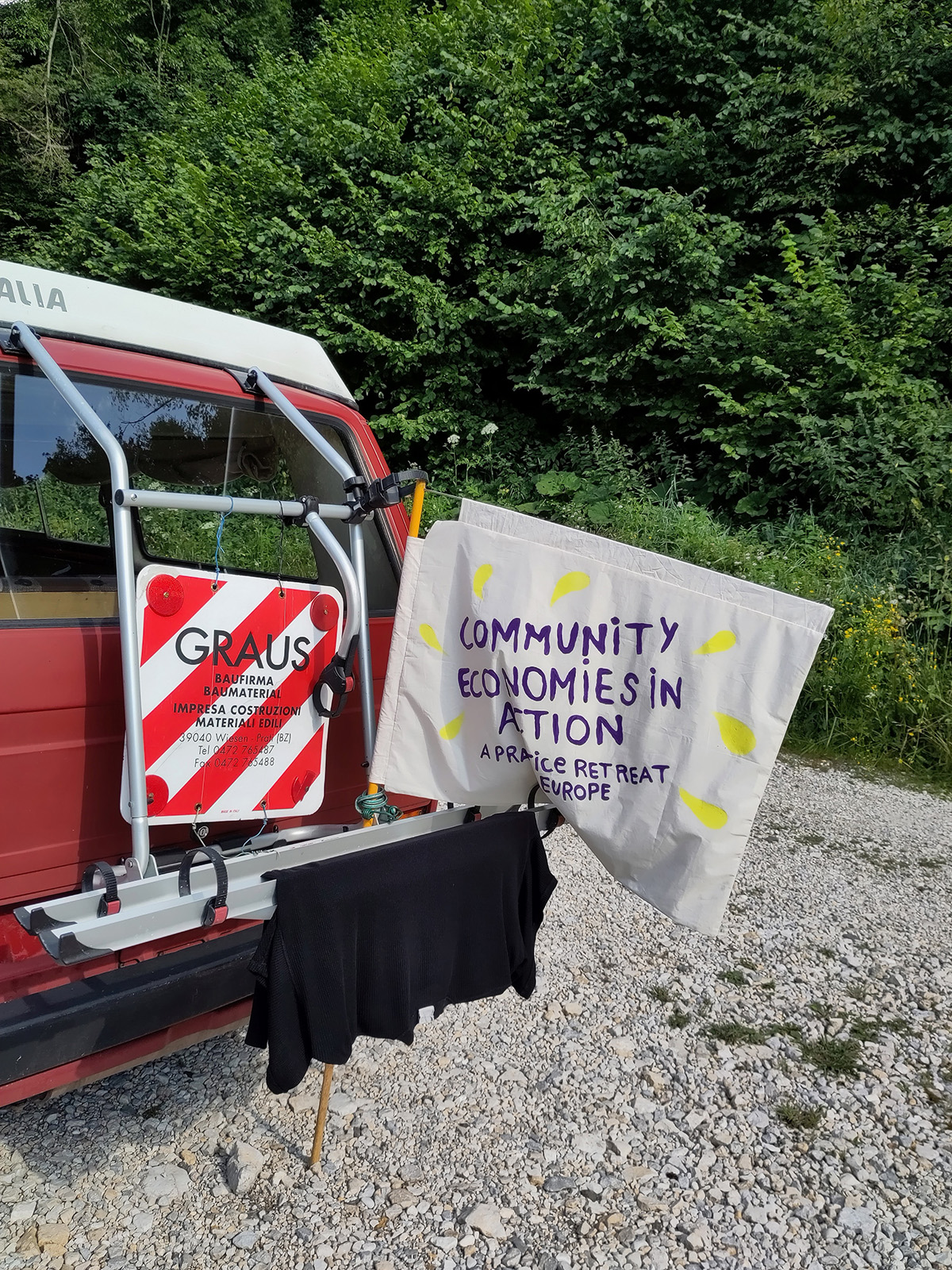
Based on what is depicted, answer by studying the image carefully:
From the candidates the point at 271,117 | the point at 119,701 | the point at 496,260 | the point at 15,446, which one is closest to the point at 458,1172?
the point at 119,701

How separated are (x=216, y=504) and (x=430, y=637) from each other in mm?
592

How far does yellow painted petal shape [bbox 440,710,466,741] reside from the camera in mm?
2064

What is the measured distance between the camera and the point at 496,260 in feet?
A: 35.3

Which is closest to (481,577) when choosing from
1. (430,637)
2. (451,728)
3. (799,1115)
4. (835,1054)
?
(430,637)

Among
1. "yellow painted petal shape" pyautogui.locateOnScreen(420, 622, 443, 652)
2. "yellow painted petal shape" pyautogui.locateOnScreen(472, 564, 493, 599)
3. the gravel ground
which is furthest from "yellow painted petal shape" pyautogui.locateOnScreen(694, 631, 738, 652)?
the gravel ground

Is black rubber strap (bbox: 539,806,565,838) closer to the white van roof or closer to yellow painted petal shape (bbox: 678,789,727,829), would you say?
yellow painted petal shape (bbox: 678,789,727,829)

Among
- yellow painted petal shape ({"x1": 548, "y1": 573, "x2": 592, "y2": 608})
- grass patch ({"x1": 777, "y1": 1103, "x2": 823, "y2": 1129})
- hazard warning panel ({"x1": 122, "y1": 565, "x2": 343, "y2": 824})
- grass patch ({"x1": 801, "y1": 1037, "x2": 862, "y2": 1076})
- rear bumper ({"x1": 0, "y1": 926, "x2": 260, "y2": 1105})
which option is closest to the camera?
rear bumper ({"x1": 0, "y1": 926, "x2": 260, "y2": 1105})

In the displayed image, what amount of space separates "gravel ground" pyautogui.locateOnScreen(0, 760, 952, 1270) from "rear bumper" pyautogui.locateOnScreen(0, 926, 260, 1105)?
596 mm

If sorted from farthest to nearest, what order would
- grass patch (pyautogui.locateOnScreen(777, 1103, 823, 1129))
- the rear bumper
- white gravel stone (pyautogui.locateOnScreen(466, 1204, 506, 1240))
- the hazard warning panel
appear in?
grass patch (pyautogui.locateOnScreen(777, 1103, 823, 1129)), white gravel stone (pyautogui.locateOnScreen(466, 1204, 506, 1240)), the hazard warning panel, the rear bumper

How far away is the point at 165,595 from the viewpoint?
6.62 ft

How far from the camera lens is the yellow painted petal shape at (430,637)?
205 cm

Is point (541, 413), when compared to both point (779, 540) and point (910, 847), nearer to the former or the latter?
point (779, 540)

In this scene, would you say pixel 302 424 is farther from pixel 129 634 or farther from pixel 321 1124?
pixel 321 1124

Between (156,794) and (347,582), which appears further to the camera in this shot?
(347,582)
